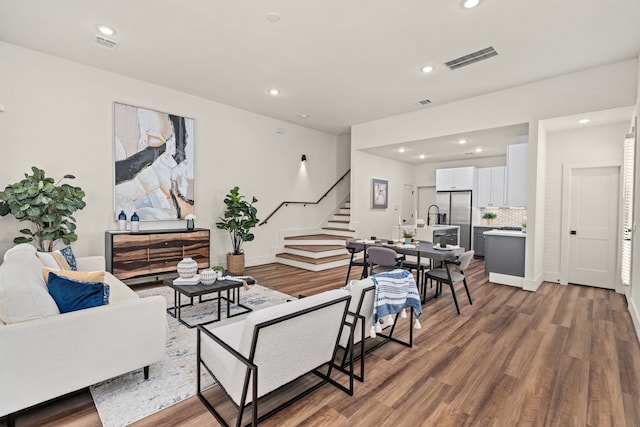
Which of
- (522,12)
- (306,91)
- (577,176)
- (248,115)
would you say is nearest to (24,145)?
(248,115)

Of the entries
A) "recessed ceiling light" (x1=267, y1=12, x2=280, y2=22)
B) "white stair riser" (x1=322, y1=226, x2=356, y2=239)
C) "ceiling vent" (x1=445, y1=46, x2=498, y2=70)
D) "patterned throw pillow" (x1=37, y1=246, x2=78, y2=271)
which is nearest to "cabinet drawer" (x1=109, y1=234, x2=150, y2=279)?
"patterned throw pillow" (x1=37, y1=246, x2=78, y2=271)

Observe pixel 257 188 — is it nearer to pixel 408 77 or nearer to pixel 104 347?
pixel 408 77

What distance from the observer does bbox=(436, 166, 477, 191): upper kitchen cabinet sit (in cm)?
798

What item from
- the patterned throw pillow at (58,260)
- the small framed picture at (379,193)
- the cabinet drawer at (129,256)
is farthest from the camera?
the small framed picture at (379,193)

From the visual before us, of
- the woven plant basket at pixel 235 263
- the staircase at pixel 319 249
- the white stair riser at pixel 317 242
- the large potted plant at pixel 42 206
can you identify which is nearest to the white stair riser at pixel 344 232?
the staircase at pixel 319 249

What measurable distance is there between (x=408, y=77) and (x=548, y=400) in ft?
13.7

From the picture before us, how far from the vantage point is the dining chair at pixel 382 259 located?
13.3ft

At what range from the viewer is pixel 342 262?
672 cm

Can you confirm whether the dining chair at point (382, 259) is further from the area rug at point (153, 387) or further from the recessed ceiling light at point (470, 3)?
the recessed ceiling light at point (470, 3)

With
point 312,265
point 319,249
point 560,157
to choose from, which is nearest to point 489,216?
point 560,157

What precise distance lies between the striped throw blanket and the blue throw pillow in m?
1.95

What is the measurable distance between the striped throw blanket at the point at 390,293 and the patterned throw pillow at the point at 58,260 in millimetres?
2878

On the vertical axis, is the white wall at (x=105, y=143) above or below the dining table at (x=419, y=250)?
above

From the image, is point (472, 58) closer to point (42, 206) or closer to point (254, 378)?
point (254, 378)
